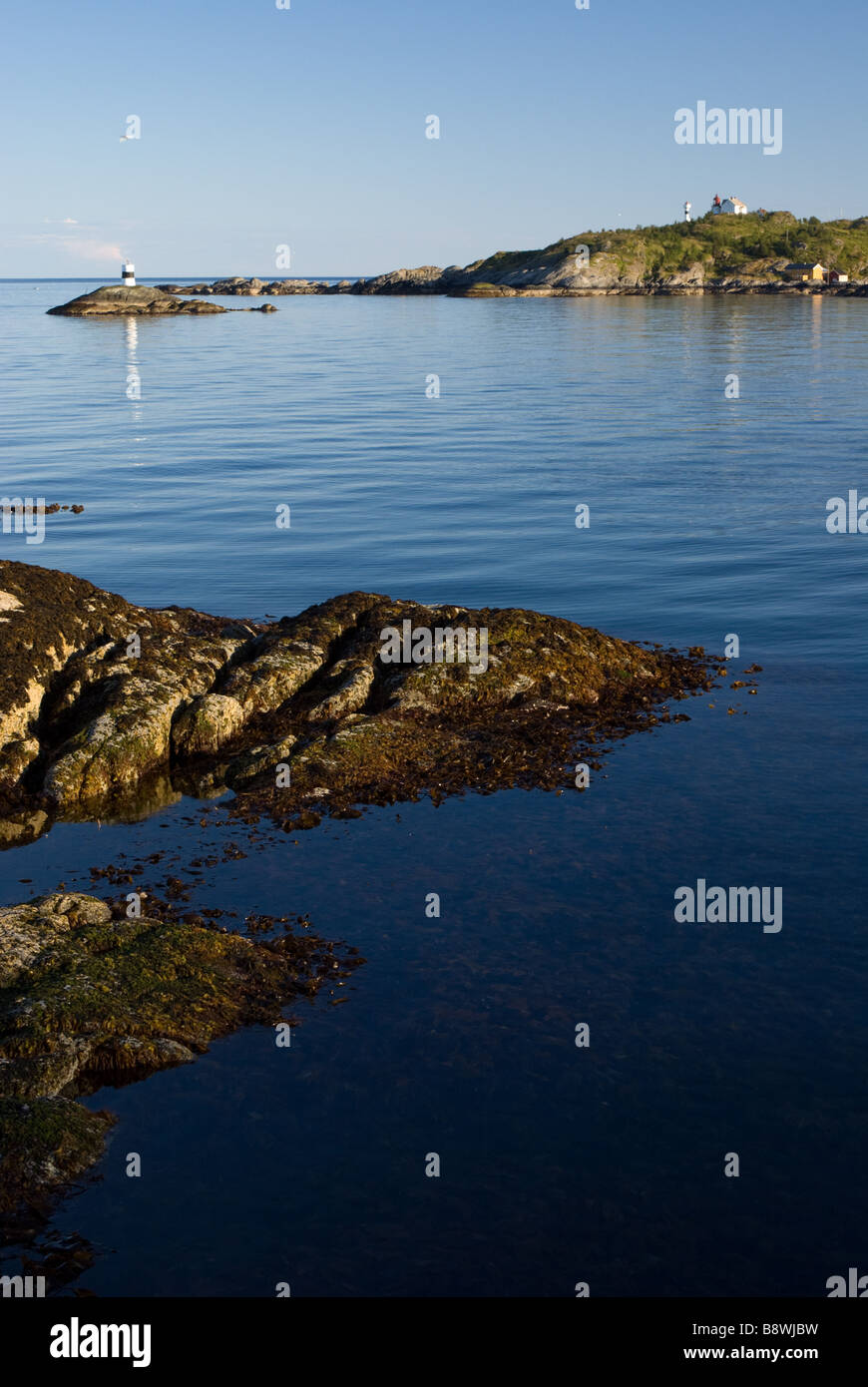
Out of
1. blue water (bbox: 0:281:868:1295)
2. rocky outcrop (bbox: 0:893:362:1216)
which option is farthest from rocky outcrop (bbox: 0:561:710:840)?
rocky outcrop (bbox: 0:893:362:1216)

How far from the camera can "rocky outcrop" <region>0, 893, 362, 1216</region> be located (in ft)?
37.9

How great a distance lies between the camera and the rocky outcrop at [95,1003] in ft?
37.9

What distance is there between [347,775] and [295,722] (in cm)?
245

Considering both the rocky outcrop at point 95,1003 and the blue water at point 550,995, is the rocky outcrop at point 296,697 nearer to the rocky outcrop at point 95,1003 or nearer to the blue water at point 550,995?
the blue water at point 550,995

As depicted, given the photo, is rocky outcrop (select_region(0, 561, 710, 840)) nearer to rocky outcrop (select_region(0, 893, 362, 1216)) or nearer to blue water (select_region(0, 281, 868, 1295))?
blue water (select_region(0, 281, 868, 1295))

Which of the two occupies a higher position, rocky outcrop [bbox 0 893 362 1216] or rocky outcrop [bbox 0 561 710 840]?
rocky outcrop [bbox 0 561 710 840]

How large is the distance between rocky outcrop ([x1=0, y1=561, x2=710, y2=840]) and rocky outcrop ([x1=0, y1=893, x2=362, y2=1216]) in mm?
4638

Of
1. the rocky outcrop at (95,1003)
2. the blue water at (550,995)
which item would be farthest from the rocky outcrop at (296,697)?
the rocky outcrop at (95,1003)

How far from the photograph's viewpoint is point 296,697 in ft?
76.5

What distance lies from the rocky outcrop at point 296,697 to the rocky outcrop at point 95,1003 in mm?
4638

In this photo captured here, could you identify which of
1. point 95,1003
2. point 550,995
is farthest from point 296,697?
point 550,995

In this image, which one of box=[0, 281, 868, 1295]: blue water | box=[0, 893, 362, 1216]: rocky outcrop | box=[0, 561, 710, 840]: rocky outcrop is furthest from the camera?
box=[0, 561, 710, 840]: rocky outcrop
